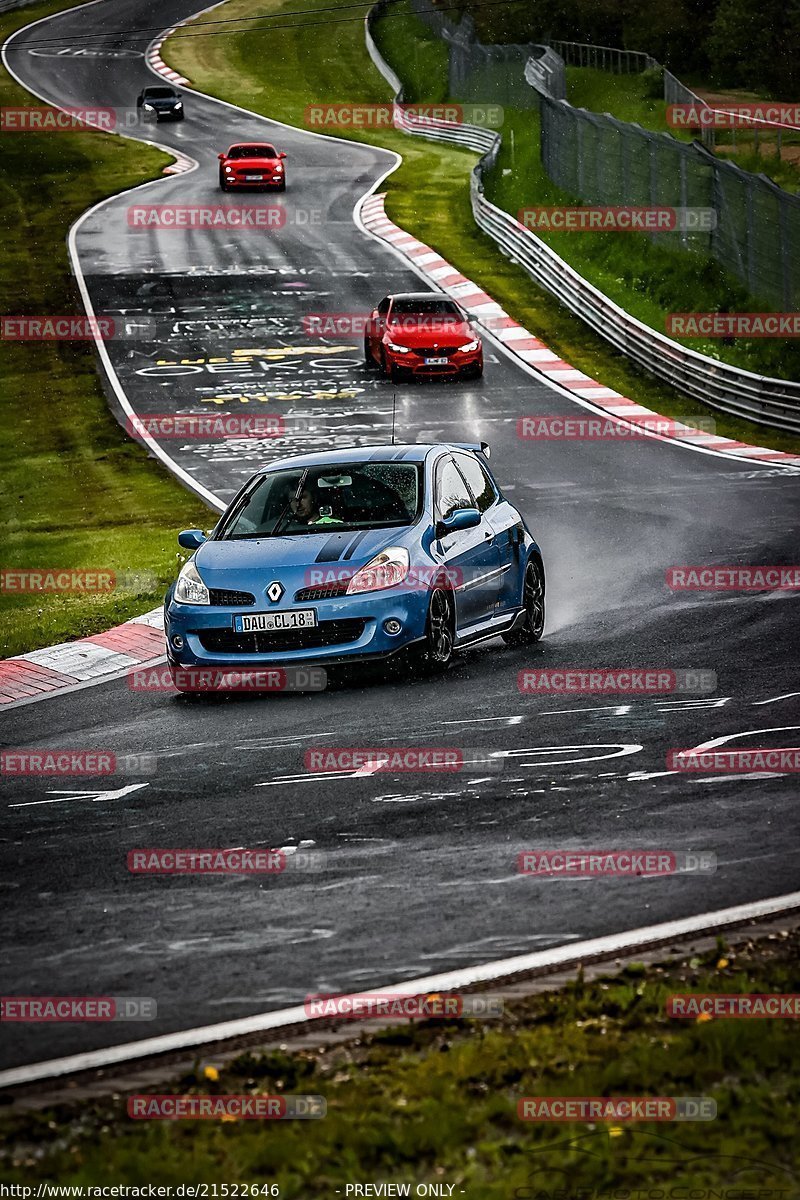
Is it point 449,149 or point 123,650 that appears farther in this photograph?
point 449,149

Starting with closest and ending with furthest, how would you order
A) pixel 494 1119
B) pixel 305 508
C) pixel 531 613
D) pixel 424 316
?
pixel 494 1119
pixel 305 508
pixel 531 613
pixel 424 316

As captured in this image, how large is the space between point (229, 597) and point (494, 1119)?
284 inches

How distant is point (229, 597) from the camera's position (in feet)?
Result: 38.6

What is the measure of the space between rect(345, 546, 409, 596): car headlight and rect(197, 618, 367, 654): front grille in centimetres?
24

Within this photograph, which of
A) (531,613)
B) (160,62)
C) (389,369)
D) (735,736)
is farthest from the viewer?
(160,62)

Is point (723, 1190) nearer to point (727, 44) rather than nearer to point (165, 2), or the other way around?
point (727, 44)

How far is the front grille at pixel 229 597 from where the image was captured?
11.7 m

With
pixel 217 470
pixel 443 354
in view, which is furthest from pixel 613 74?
pixel 217 470

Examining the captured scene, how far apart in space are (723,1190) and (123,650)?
9.71m

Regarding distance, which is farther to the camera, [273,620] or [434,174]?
[434,174]

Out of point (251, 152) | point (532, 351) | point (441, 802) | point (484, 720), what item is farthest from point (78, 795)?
point (251, 152)

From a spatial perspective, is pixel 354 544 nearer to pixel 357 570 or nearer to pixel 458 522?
pixel 357 570

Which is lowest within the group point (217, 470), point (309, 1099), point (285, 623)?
point (217, 470)

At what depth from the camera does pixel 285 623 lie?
11594 millimetres
